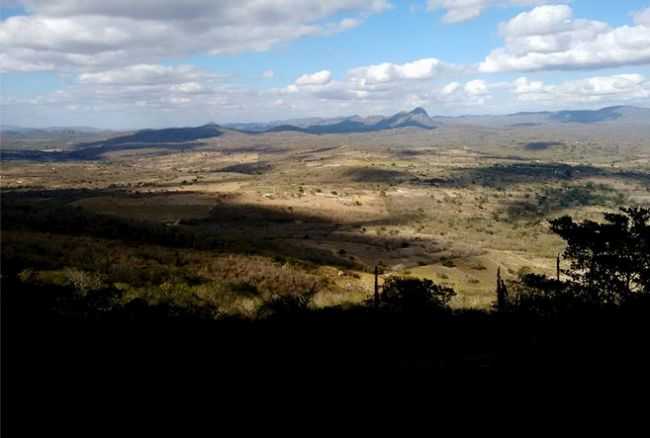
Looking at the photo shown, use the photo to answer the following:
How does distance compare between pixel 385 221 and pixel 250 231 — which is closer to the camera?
pixel 250 231

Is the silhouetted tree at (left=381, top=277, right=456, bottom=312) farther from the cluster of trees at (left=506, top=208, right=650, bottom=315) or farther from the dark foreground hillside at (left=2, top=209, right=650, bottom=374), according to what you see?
the cluster of trees at (left=506, top=208, right=650, bottom=315)

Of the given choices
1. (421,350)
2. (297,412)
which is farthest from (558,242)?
(297,412)

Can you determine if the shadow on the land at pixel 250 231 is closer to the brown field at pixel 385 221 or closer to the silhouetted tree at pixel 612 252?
the brown field at pixel 385 221

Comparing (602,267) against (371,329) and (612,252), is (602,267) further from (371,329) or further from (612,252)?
(371,329)

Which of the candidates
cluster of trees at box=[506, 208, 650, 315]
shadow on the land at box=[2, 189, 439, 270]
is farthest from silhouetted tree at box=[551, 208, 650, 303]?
shadow on the land at box=[2, 189, 439, 270]

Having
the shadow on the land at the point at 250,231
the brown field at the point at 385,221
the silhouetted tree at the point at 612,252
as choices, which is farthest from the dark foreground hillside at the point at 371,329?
the shadow on the land at the point at 250,231

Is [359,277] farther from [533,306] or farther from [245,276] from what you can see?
[533,306]

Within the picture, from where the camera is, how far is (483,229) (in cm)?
7500

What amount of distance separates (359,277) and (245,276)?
898 cm

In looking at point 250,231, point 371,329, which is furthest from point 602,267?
point 250,231

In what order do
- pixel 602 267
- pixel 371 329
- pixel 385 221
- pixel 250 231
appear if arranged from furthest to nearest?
pixel 385 221 < pixel 250 231 < pixel 602 267 < pixel 371 329

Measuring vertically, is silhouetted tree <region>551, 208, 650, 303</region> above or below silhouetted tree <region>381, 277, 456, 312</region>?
above

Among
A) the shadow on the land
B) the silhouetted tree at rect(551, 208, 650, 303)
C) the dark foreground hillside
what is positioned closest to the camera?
Answer: the dark foreground hillside

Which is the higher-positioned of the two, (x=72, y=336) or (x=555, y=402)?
(x=72, y=336)
